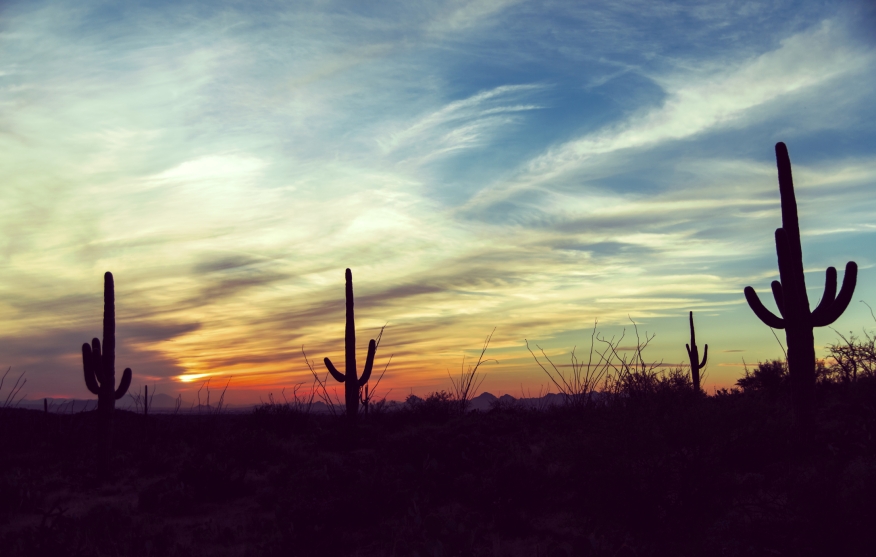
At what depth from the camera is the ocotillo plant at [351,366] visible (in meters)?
19.2

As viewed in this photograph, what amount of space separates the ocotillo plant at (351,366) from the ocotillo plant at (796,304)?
1117cm

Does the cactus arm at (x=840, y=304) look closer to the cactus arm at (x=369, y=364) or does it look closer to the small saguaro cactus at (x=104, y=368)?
the cactus arm at (x=369, y=364)

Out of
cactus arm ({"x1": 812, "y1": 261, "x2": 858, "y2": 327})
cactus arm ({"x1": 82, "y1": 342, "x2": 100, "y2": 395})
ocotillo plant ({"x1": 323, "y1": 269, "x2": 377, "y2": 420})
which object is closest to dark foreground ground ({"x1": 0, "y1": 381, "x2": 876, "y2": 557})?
cactus arm ({"x1": 812, "y1": 261, "x2": 858, "y2": 327})

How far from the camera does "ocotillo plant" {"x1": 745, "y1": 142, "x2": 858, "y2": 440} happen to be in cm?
1162

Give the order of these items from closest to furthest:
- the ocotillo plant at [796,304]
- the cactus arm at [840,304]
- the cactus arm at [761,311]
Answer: the ocotillo plant at [796,304], the cactus arm at [840,304], the cactus arm at [761,311]

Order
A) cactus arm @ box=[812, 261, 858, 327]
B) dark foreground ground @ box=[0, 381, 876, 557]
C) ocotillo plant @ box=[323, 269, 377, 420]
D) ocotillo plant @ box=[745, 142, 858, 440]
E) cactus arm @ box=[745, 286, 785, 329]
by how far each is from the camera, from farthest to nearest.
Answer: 1. ocotillo plant @ box=[323, 269, 377, 420]
2. cactus arm @ box=[745, 286, 785, 329]
3. cactus arm @ box=[812, 261, 858, 327]
4. ocotillo plant @ box=[745, 142, 858, 440]
5. dark foreground ground @ box=[0, 381, 876, 557]

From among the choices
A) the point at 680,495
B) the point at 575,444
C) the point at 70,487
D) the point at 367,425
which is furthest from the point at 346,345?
the point at 680,495

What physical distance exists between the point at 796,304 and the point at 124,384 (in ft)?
51.1

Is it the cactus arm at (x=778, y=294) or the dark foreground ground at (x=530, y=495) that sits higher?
the cactus arm at (x=778, y=294)

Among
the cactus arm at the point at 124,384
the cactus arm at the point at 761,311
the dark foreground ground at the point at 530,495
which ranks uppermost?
the cactus arm at the point at 761,311

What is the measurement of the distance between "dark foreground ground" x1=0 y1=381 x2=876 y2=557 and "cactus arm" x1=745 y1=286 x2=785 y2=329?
1.72 metres

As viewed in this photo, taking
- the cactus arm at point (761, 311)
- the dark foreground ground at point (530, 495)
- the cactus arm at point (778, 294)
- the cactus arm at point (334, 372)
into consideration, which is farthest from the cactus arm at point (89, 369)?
the cactus arm at point (778, 294)

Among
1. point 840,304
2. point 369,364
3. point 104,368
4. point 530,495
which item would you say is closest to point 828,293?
point 840,304

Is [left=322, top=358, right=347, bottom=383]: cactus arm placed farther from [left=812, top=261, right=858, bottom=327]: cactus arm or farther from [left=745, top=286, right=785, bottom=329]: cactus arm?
[left=812, top=261, right=858, bottom=327]: cactus arm
